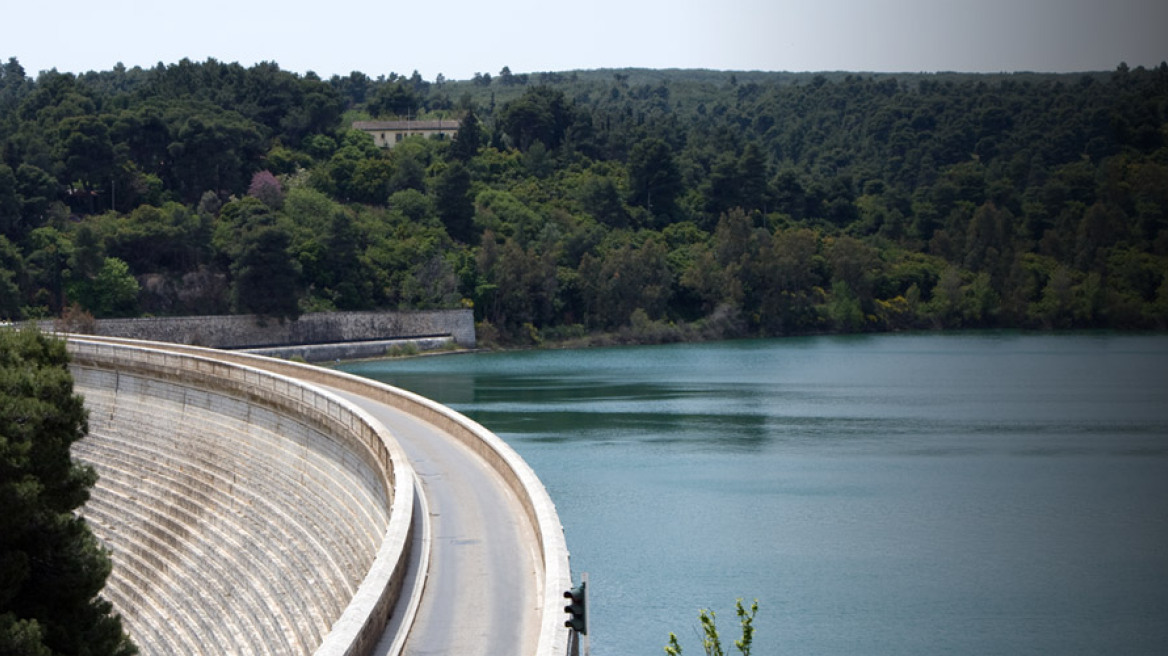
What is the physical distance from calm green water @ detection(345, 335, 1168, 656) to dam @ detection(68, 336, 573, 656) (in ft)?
19.0

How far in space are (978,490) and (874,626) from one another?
53.6ft

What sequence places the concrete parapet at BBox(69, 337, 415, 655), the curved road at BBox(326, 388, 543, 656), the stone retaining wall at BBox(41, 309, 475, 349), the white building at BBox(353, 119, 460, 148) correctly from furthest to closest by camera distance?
the white building at BBox(353, 119, 460, 148), the stone retaining wall at BBox(41, 309, 475, 349), the concrete parapet at BBox(69, 337, 415, 655), the curved road at BBox(326, 388, 543, 656)

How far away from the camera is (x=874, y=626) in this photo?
30.4 m

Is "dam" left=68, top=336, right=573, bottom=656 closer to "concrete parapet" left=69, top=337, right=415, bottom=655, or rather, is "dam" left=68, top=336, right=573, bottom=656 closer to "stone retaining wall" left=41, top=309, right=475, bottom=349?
"concrete parapet" left=69, top=337, right=415, bottom=655

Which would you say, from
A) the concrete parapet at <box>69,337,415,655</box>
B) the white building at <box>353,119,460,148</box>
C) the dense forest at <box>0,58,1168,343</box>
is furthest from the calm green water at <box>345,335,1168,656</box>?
the white building at <box>353,119,460,148</box>

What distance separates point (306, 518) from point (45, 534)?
30.5 feet

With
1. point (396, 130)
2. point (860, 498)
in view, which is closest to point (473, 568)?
point (860, 498)

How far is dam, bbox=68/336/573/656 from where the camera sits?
18.5 metres

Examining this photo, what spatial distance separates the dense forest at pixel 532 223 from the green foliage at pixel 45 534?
62862mm

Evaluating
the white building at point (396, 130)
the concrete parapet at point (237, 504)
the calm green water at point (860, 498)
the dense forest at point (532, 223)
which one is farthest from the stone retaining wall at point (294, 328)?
the concrete parapet at point (237, 504)

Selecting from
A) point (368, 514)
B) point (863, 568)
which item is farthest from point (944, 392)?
point (368, 514)

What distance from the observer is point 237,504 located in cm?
3366

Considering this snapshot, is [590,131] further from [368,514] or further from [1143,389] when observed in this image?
[368,514]

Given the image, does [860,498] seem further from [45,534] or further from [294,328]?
[294,328]
